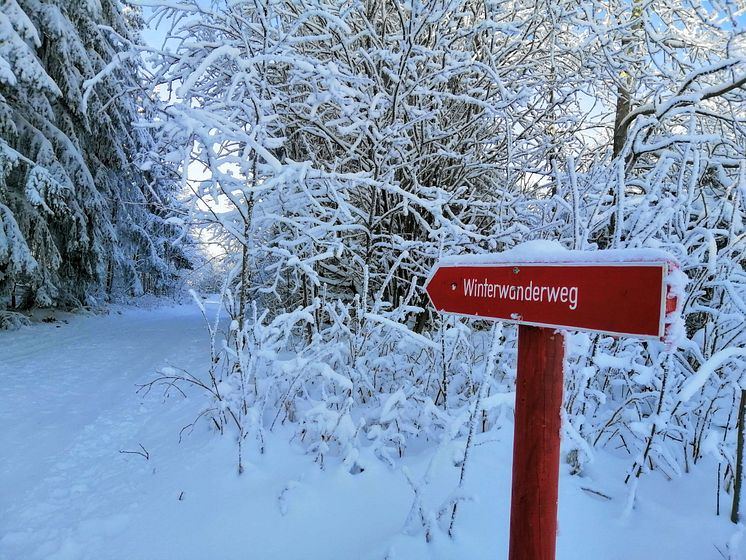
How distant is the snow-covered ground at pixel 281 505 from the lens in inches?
80.4

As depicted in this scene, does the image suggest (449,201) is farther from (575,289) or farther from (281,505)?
(575,289)

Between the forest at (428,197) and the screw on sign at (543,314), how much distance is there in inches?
5.0

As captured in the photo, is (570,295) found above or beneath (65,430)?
above

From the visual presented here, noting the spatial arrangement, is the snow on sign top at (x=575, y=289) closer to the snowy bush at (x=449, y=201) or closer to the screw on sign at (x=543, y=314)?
the screw on sign at (x=543, y=314)

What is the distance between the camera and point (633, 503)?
2.25m

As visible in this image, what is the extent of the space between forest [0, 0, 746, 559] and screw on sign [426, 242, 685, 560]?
13 centimetres

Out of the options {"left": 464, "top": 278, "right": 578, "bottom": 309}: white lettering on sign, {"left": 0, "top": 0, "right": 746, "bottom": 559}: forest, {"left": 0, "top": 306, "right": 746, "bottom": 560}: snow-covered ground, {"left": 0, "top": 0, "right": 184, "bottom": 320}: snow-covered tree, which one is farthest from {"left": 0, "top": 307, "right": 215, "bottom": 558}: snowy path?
{"left": 464, "top": 278, "right": 578, "bottom": 309}: white lettering on sign

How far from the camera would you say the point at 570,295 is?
3.35 ft

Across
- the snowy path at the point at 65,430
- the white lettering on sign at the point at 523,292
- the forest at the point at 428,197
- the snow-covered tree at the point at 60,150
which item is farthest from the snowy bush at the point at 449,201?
the snow-covered tree at the point at 60,150

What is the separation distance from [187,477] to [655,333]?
266 centimetres

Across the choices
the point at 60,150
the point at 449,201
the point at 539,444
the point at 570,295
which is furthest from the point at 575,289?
the point at 60,150

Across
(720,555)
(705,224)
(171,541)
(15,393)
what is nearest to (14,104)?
(15,393)

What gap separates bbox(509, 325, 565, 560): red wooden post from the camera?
116 cm

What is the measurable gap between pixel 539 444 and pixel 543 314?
345 millimetres
